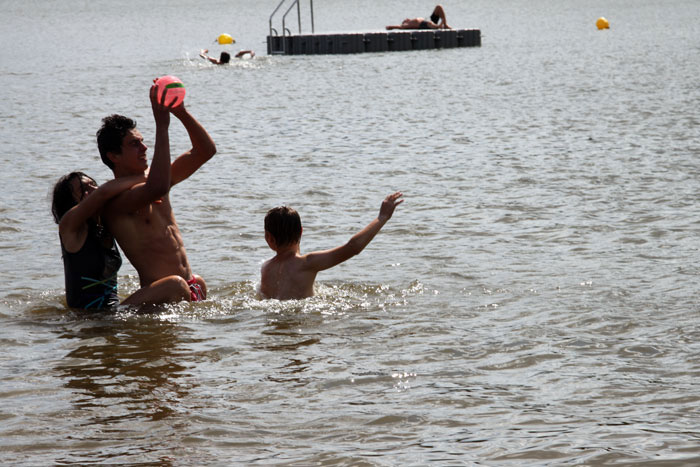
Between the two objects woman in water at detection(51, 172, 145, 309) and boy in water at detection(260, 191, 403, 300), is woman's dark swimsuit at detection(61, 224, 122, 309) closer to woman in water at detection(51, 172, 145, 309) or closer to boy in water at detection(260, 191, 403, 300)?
woman in water at detection(51, 172, 145, 309)

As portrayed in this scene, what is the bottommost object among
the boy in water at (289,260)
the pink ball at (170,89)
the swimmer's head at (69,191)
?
the boy in water at (289,260)

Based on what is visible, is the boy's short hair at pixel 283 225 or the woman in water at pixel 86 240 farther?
the boy's short hair at pixel 283 225

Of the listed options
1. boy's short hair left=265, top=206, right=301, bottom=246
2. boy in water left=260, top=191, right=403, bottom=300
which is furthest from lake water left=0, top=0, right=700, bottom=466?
boy's short hair left=265, top=206, right=301, bottom=246

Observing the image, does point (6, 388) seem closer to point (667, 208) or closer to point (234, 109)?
point (667, 208)

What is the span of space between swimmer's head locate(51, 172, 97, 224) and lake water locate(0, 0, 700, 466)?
81 cm

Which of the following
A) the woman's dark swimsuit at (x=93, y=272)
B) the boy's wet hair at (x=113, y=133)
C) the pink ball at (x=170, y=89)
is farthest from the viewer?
the woman's dark swimsuit at (x=93, y=272)

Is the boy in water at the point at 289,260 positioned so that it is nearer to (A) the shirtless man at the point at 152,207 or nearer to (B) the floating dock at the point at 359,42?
(A) the shirtless man at the point at 152,207

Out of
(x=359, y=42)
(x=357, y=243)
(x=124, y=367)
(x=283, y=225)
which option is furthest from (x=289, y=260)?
(x=359, y=42)

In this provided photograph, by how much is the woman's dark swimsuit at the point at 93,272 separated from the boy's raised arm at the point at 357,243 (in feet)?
4.43

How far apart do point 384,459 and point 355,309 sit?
8.81 feet

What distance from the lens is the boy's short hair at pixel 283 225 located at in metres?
6.62

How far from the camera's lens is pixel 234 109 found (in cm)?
2091

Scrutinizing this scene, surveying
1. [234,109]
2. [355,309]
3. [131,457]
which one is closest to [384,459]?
[131,457]

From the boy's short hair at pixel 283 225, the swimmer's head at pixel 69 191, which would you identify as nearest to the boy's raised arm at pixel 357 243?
the boy's short hair at pixel 283 225
